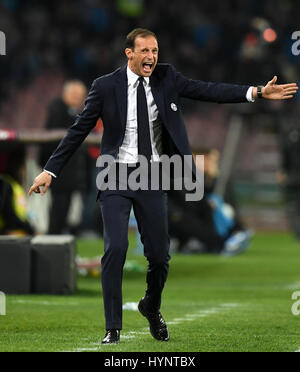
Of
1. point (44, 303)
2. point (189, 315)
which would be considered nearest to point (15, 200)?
point (44, 303)

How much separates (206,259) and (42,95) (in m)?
12.0

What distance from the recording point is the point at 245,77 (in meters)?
19.8

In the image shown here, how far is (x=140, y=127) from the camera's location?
6.92 meters

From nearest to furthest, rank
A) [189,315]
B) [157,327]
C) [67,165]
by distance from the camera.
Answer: [157,327] → [189,315] → [67,165]

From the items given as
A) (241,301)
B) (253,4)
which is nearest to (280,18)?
(253,4)

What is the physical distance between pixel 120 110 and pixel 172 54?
1979 centimetres

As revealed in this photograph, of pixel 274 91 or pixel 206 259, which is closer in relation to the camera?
pixel 274 91

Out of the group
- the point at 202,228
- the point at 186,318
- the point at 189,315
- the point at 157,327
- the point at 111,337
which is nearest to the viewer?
the point at 111,337

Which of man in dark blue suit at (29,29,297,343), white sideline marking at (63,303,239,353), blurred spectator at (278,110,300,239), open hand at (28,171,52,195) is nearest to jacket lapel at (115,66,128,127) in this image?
man in dark blue suit at (29,29,297,343)

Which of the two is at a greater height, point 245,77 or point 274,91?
point 245,77

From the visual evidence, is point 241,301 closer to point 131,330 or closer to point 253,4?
point 131,330

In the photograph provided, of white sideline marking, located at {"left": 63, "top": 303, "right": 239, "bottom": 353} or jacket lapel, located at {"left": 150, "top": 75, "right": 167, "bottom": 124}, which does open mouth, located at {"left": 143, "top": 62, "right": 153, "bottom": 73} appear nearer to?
jacket lapel, located at {"left": 150, "top": 75, "right": 167, "bottom": 124}

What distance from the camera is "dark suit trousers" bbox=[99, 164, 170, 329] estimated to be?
22.3ft

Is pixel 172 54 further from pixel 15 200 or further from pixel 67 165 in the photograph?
pixel 15 200
